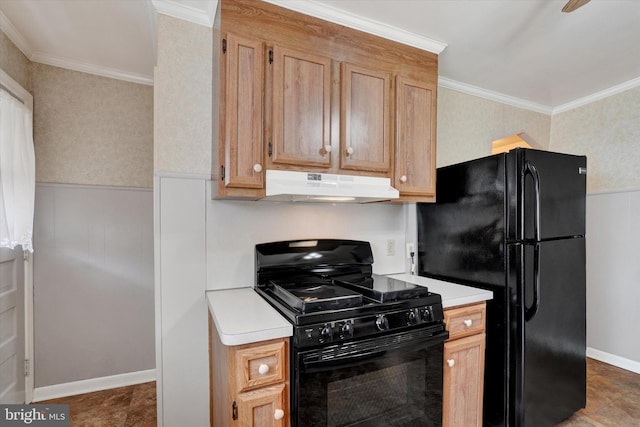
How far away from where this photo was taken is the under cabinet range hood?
1.54m

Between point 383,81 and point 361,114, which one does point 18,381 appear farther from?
point 383,81

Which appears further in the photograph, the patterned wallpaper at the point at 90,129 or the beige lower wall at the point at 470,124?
the beige lower wall at the point at 470,124

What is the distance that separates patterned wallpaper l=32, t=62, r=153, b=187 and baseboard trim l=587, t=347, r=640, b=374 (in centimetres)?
439

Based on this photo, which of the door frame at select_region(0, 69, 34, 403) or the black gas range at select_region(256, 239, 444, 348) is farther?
the door frame at select_region(0, 69, 34, 403)

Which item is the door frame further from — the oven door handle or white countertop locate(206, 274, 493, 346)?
the oven door handle

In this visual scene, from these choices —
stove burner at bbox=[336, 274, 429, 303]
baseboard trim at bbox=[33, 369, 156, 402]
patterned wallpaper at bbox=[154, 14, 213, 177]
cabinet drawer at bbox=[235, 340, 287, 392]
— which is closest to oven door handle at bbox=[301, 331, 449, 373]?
cabinet drawer at bbox=[235, 340, 287, 392]

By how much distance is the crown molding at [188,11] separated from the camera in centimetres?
169

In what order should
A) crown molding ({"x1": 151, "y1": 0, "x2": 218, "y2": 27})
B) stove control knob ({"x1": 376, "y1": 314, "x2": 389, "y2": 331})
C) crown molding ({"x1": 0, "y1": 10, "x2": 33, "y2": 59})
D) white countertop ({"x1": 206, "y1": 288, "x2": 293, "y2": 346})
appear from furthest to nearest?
crown molding ({"x1": 0, "y1": 10, "x2": 33, "y2": 59}) < crown molding ({"x1": 151, "y1": 0, "x2": 218, "y2": 27}) < stove control knob ({"x1": 376, "y1": 314, "x2": 389, "y2": 331}) < white countertop ({"x1": 206, "y1": 288, "x2": 293, "y2": 346})

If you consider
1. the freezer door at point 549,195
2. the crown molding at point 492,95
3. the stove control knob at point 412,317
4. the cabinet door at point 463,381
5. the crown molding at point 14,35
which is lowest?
the cabinet door at point 463,381

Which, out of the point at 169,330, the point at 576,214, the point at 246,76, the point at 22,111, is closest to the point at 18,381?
the point at 169,330

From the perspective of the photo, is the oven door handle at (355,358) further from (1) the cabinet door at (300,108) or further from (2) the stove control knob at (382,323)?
(1) the cabinet door at (300,108)

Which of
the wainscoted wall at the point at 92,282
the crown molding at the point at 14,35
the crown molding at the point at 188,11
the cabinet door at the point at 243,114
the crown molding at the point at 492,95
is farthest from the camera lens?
the crown molding at the point at 492,95

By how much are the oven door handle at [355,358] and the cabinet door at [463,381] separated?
0.96 feet

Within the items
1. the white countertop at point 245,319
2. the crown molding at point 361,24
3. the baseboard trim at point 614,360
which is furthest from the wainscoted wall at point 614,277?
the white countertop at point 245,319
